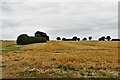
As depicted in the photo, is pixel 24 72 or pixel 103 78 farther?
pixel 24 72

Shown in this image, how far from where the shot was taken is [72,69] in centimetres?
2352

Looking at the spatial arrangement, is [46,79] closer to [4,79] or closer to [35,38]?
[4,79]

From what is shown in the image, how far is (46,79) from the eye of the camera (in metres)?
17.8

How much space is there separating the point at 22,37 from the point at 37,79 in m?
81.1

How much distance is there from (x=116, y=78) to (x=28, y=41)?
266ft

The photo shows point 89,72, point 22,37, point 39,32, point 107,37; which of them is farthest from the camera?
point 107,37

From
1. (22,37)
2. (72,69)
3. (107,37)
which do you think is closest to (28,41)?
(22,37)

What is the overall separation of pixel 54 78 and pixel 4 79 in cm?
317

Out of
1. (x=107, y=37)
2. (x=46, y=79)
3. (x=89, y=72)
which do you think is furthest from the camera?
(x=107, y=37)

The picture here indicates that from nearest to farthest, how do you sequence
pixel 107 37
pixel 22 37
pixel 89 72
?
pixel 89 72 → pixel 22 37 → pixel 107 37

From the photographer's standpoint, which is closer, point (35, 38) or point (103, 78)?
point (103, 78)

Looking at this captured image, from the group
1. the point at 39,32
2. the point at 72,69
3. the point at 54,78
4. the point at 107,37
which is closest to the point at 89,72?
the point at 72,69

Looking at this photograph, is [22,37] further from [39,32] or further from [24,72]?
[24,72]

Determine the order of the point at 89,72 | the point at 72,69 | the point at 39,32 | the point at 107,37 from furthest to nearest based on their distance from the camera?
the point at 107,37 < the point at 39,32 < the point at 72,69 < the point at 89,72
